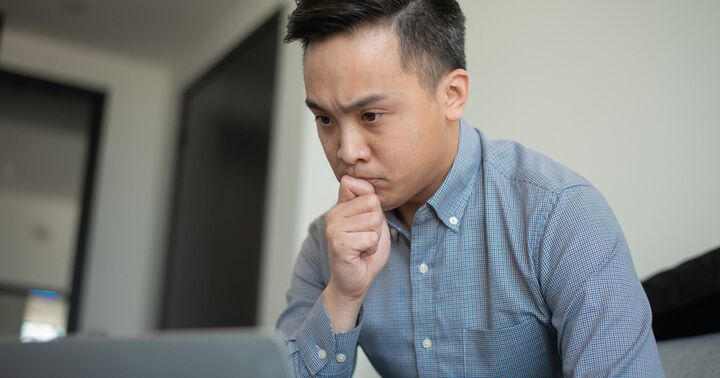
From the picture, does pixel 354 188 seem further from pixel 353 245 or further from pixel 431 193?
pixel 431 193

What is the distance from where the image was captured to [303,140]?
326cm

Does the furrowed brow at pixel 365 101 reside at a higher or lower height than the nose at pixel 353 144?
higher

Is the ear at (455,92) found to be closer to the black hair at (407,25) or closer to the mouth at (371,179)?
the black hair at (407,25)

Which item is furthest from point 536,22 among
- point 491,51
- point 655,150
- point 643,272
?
point 643,272

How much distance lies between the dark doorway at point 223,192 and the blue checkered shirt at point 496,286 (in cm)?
252

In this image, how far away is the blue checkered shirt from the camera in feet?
3.41

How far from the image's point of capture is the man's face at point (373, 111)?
115 centimetres

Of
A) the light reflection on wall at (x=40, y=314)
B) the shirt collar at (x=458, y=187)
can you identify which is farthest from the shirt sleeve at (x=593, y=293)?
the light reflection on wall at (x=40, y=314)

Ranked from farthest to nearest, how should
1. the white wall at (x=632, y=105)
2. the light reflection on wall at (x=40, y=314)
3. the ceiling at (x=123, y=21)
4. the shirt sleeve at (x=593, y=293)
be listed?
the light reflection on wall at (x=40, y=314) < the ceiling at (x=123, y=21) < the white wall at (x=632, y=105) < the shirt sleeve at (x=593, y=293)

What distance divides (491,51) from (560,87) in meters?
0.37

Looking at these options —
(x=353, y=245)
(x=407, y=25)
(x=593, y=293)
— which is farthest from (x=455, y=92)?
(x=593, y=293)

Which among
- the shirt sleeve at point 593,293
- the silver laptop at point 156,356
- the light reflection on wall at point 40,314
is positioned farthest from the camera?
the light reflection on wall at point 40,314

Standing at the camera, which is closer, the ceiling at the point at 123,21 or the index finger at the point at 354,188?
the index finger at the point at 354,188

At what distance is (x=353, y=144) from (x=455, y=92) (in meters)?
0.26
